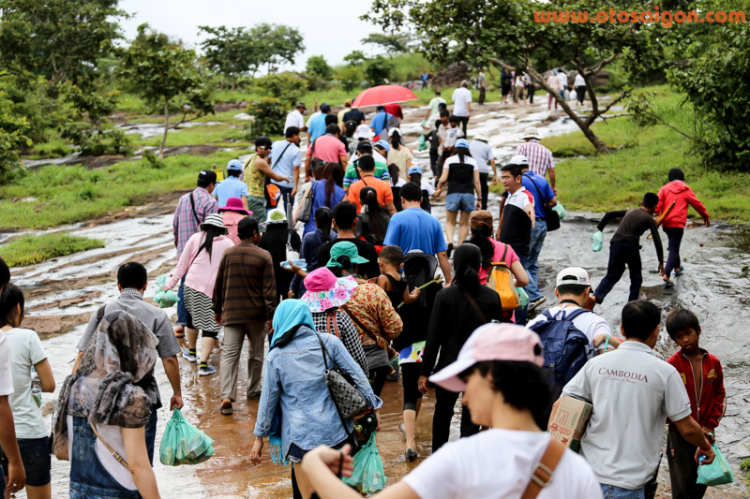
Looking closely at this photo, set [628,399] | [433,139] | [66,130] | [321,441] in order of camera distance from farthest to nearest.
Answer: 1. [66,130]
2. [433,139]
3. [321,441]
4. [628,399]

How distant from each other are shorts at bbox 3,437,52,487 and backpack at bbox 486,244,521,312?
3556 millimetres

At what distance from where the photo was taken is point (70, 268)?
41.3 ft

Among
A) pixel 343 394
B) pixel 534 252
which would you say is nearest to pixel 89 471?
pixel 343 394

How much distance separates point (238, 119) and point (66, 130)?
26.6 feet

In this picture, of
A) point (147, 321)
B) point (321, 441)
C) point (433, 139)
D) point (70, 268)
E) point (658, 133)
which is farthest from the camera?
point (658, 133)

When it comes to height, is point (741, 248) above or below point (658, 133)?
below

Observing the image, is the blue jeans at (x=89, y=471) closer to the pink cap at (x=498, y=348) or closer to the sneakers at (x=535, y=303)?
the pink cap at (x=498, y=348)

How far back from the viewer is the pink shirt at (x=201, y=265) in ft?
24.1

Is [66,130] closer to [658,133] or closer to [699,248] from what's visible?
[658,133]

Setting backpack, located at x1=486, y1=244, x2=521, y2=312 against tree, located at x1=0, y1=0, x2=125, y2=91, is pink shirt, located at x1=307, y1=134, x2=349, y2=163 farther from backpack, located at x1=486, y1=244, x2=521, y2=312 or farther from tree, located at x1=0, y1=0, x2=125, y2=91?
tree, located at x1=0, y1=0, x2=125, y2=91

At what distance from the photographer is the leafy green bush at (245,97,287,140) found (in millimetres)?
25938

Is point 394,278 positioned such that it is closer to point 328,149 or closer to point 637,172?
point 328,149

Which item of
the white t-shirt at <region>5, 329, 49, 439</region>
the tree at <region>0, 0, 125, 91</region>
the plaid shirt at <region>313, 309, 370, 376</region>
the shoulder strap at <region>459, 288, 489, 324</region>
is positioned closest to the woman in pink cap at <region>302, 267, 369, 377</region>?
the plaid shirt at <region>313, 309, 370, 376</region>

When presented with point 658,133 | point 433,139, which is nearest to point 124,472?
point 433,139
